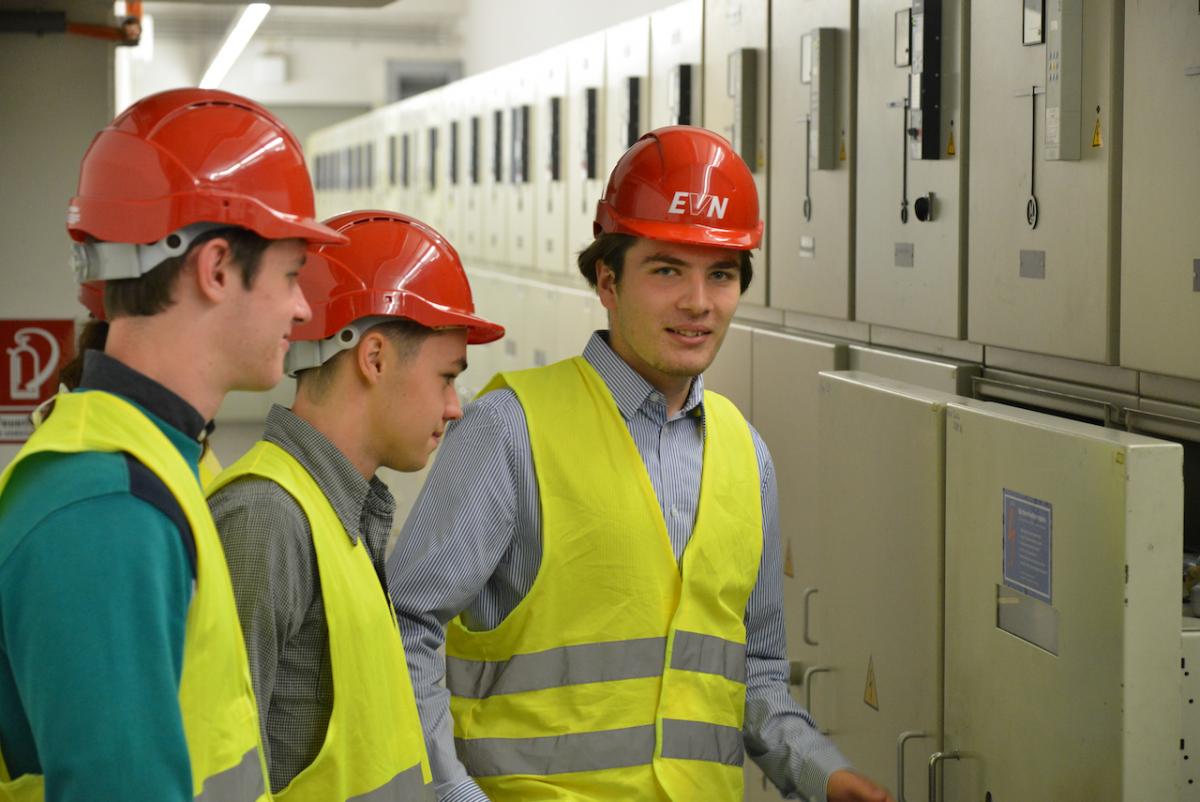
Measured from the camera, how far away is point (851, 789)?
6.77ft

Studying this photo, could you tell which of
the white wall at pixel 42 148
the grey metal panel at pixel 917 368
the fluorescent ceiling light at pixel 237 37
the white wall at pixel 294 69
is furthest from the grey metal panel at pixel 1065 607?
the white wall at pixel 294 69

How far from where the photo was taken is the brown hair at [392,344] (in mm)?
1837

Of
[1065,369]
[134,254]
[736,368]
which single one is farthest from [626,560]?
[736,368]

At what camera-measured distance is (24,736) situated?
1.22 metres

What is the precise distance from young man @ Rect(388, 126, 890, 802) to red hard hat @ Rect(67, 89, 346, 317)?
0.74m

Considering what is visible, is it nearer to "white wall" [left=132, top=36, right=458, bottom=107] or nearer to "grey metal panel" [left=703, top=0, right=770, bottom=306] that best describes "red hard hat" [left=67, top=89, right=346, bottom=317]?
"grey metal panel" [left=703, top=0, right=770, bottom=306]

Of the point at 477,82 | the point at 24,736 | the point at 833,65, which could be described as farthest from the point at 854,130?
the point at 477,82

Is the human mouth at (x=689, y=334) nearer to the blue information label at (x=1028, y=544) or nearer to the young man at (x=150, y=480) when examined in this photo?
the blue information label at (x=1028, y=544)

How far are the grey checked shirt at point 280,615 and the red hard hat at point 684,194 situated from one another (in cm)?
A: 83

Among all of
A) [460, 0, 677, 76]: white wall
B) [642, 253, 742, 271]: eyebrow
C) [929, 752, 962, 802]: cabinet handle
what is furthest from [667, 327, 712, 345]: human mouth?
[460, 0, 677, 76]: white wall

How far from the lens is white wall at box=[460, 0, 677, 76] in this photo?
28.0ft

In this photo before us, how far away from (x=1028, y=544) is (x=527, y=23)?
9.73m

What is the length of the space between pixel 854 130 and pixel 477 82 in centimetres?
471

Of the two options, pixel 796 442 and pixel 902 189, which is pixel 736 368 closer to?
pixel 796 442
